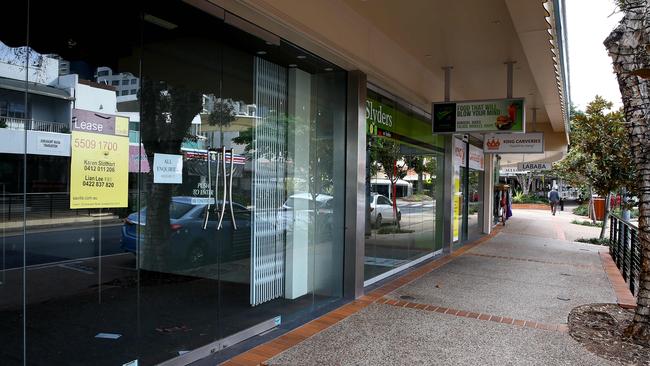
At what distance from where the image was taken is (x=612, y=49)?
526 cm

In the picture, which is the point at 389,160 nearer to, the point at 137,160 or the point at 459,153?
the point at 459,153

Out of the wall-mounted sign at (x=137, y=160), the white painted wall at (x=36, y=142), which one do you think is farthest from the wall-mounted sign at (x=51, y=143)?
the wall-mounted sign at (x=137, y=160)

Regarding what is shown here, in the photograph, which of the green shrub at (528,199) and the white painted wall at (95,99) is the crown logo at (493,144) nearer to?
the white painted wall at (95,99)

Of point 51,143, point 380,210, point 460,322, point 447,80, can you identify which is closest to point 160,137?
point 51,143

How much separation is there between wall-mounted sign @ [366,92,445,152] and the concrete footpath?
2444 mm

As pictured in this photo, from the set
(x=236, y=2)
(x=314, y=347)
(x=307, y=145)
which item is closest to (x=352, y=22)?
(x=307, y=145)

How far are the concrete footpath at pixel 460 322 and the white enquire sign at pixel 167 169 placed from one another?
1.71m

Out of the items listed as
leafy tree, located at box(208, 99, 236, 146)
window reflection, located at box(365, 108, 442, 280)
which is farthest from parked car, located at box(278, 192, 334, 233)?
leafy tree, located at box(208, 99, 236, 146)

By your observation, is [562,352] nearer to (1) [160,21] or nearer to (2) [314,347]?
(2) [314,347]

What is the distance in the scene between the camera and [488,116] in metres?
8.38

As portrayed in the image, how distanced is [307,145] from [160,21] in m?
2.54

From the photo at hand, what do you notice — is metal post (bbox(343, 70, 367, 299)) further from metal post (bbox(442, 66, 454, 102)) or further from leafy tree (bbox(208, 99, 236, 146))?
metal post (bbox(442, 66, 454, 102))

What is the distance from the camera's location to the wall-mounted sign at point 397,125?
7.45m

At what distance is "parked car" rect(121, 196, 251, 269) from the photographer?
4.11 meters
